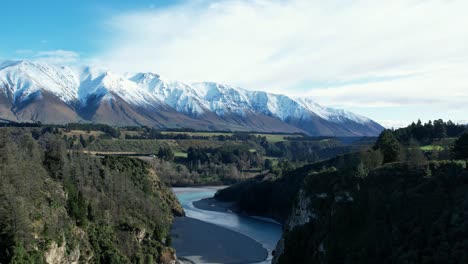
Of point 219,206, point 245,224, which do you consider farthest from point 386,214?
point 219,206

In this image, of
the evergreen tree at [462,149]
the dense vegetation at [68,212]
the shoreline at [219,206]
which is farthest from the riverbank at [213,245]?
the evergreen tree at [462,149]

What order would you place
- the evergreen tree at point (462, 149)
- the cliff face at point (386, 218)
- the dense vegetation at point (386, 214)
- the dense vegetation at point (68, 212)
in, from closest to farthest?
the cliff face at point (386, 218) < the dense vegetation at point (386, 214) < the dense vegetation at point (68, 212) < the evergreen tree at point (462, 149)

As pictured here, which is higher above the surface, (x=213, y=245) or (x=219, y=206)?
(x=213, y=245)

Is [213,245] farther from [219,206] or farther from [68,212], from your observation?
[219,206]

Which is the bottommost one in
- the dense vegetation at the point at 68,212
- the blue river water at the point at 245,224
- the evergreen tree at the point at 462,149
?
the blue river water at the point at 245,224

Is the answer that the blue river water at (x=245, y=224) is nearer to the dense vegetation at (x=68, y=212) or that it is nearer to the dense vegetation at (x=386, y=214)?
the dense vegetation at (x=68, y=212)

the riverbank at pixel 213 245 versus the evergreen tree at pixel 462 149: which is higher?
the evergreen tree at pixel 462 149

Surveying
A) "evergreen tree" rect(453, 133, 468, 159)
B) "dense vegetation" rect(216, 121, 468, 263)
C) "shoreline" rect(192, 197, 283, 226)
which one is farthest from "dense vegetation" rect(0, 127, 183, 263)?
"shoreline" rect(192, 197, 283, 226)

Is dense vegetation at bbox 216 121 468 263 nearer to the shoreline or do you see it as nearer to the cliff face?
the cliff face
